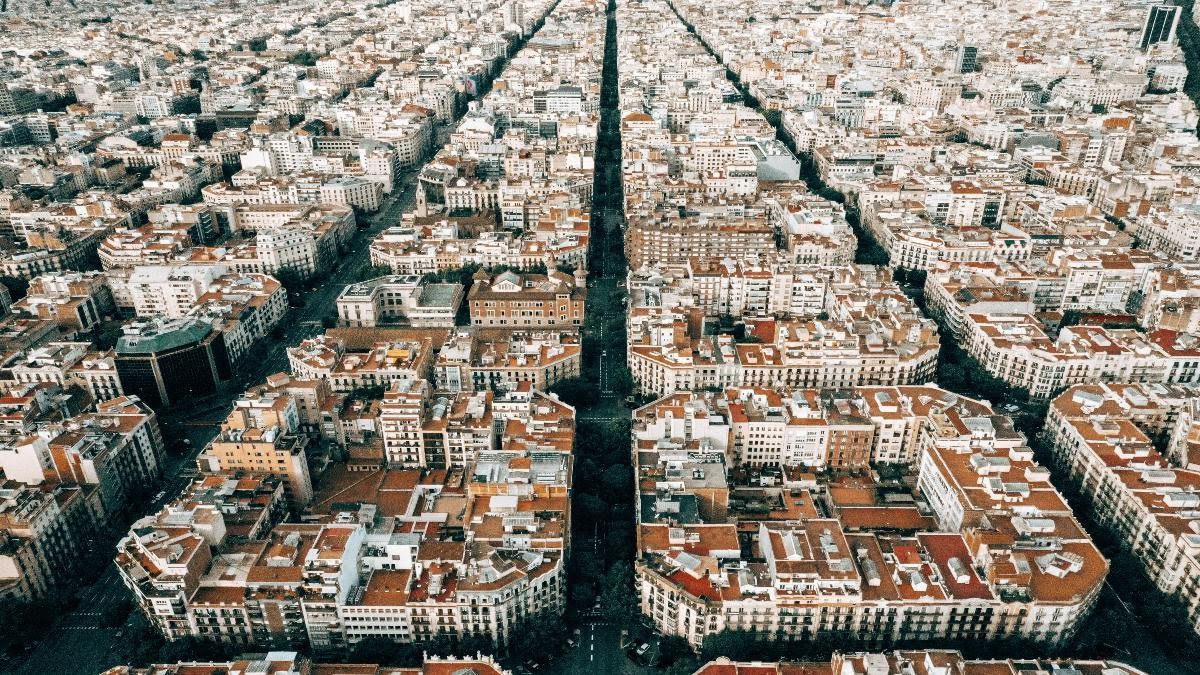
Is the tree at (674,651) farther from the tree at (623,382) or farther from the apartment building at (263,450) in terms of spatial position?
the tree at (623,382)

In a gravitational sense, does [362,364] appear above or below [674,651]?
above

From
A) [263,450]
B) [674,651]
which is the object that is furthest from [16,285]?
[674,651]

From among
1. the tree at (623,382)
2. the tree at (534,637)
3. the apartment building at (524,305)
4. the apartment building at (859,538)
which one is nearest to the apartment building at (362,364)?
the apartment building at (524,305)

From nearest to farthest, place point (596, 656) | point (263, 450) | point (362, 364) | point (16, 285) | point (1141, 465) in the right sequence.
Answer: point (596, 656), point (1141, 465), point (263, 450), point (362, 364), point (16, 285)

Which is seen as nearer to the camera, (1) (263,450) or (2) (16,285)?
(1) (263,450)

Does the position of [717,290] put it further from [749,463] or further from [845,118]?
[845,118]

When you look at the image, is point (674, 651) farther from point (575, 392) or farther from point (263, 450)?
point (263, 450)

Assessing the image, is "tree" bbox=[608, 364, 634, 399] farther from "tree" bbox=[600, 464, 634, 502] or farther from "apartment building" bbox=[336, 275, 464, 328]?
"apartment building" bbox=[336, 275, 464, 328]

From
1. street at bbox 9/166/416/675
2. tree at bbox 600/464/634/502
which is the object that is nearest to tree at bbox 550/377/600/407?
tree at bbox 600/464/634/502

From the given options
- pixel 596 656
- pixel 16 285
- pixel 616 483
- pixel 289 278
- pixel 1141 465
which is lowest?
pixel 596 656
